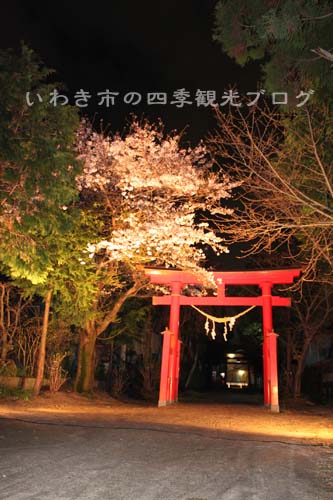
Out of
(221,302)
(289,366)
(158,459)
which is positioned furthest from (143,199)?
(289,366)

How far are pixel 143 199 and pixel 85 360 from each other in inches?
239

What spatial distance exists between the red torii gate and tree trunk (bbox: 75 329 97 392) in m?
2.68

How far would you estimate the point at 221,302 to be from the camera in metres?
Answer: 15.3

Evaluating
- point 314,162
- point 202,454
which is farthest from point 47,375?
point 314,162

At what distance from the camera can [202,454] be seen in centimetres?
641

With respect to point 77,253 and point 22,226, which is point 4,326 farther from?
point 22,226

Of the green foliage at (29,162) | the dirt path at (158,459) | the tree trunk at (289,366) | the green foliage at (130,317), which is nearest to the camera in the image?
the dirt path at (158,459)

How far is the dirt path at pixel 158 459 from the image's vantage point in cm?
458

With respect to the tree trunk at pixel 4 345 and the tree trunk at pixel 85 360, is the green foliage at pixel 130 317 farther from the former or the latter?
the tree trunk at pixel 4 345

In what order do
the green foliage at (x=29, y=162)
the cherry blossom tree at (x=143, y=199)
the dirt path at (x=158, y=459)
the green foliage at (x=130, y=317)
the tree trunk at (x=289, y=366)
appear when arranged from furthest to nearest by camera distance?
the tree trunk at (x=289, y=366) < the green foliage at (x=130, y=317) < the cherry blossom tree at (x=143, y=199) < the green foliage at (x=29, y=162) < the dirt path at (x=158, y=459)

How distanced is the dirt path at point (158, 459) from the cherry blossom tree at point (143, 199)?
5304mm

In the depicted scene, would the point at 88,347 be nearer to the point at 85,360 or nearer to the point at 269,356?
the point at 85,360

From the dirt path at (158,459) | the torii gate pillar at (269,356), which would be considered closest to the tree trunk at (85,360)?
the dirt path at (158,459)

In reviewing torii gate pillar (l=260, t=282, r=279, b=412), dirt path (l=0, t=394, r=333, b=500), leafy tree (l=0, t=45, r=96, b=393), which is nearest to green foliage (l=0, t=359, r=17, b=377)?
dirt path (l=0, t=394, r=333, b=500)
